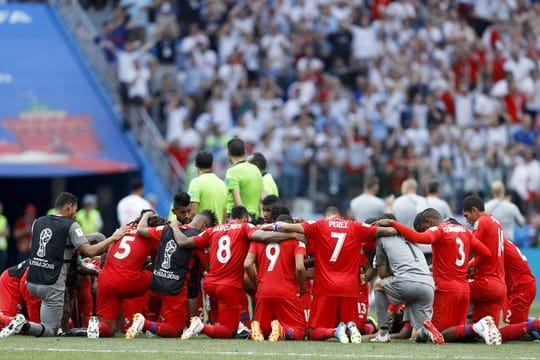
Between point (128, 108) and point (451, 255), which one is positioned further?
point (128, 108)

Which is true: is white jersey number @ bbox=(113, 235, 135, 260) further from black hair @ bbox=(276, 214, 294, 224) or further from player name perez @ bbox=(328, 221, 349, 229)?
player name perez @ bbox=(328, 221, 349, 229)

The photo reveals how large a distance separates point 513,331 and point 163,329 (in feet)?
13.3

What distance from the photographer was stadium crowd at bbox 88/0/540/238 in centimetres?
2716

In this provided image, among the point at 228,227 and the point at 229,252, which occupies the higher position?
the point at 228,227

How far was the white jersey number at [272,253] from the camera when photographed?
53.3 feet

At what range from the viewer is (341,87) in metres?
30.6

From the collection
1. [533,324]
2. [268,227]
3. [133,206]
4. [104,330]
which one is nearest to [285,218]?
[268,227]

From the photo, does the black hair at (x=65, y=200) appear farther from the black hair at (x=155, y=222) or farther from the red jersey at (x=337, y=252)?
the red jersey at (x=337, y=252)

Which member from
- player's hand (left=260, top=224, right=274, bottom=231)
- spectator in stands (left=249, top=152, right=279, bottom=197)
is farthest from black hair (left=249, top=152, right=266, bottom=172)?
player's hand (left=260, top=224, right=274, bottom=231)

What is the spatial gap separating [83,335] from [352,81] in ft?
51.3

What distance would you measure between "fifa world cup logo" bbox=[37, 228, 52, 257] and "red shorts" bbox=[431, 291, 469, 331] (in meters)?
4.61

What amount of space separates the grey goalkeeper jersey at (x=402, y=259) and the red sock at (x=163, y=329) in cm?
251

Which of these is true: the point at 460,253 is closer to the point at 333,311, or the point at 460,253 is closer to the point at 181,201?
the point at 333,311

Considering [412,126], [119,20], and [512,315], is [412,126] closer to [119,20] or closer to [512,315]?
[119,20]
